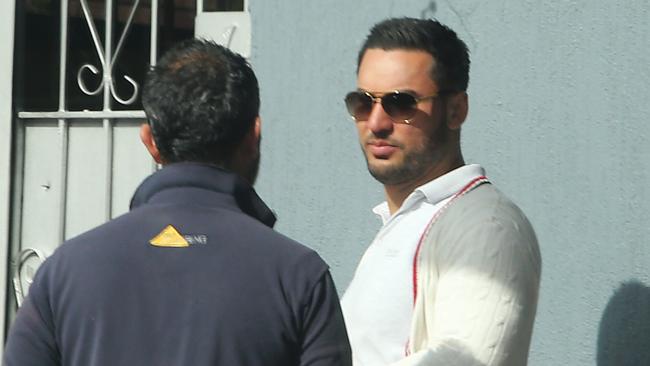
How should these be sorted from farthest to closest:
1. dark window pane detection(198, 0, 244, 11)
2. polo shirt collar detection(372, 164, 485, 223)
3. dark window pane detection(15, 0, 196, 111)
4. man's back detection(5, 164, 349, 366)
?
dark window pane detection(15, 0, 196, 111)
dark window pane detection(198, 0, 244, 11)
polo shirt collar detection(372, 164, 485, 223)
man's back detection(5, 164, 349, 366)

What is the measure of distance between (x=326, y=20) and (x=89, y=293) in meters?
2.42

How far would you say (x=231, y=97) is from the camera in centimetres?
238

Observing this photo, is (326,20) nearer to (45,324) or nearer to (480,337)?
(480,337)

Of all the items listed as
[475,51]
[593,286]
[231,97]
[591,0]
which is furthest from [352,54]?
[231,97]

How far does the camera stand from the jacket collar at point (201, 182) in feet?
7.79

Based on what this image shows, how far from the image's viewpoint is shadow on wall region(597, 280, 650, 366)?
3.71 meters

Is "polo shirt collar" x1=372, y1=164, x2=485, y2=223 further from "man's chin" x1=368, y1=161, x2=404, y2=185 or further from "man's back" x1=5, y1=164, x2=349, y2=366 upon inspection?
"man's back" x1=5, y1=164, x2=349, y2=366

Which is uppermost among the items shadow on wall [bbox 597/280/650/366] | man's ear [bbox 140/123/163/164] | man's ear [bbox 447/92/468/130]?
man's ear [bbox 447/92/468/130]

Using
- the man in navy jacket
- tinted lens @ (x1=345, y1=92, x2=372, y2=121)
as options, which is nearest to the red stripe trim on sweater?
tinted lens @ (x1=345, y1=92, x2=372, y2=121)

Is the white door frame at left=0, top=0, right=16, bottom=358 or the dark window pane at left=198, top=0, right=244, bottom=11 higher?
the dark window pane at left=198, top=0, right=244, bottom=11

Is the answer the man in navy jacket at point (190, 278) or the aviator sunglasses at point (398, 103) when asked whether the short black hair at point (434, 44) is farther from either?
the man in navy jacket at point (190, 278)

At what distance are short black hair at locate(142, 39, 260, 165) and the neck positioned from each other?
2.83 ft

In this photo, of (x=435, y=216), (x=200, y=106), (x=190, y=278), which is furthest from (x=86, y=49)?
(x=190, y=278)

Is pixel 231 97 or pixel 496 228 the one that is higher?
pixel 231 97
